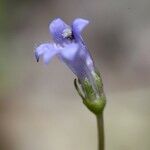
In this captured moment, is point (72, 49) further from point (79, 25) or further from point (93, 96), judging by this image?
point (93, 96)

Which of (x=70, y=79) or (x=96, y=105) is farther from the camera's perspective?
(x=70, y=79)

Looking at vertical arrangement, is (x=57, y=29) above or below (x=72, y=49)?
above

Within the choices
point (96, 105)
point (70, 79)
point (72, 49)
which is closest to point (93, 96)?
point (96, 105)

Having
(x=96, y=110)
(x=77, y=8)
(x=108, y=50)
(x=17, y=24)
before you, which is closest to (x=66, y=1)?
(x=77, y=8)

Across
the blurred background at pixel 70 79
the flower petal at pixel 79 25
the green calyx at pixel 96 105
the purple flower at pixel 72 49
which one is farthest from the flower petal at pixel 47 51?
the blurred background at pixel 70 79

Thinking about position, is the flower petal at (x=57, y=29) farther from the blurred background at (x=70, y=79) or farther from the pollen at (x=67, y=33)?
the blurred background at (x=70, y=79)

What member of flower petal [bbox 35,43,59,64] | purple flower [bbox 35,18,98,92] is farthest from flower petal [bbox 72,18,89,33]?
flower petal [bbox 35,43,59,64]

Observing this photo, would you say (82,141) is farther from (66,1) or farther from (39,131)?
(66,1)
